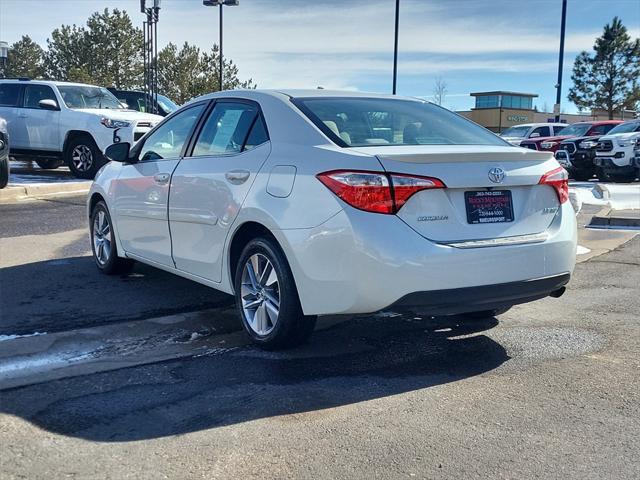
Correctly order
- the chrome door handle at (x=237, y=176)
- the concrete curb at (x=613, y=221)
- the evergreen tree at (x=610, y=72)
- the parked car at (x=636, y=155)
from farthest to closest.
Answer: the evergreen tree at (x=610, y=72) < the parked car at (x=636, y=155) < the concrete curb at (x=613, y=221) < the chrome door handle at (x=237, y=176)

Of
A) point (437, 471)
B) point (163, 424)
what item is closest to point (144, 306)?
point (163, 424)

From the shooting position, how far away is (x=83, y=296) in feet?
19.8

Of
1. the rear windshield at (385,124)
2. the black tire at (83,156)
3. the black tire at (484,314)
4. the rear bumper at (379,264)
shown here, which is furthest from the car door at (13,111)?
the rear bumper at (379,264)

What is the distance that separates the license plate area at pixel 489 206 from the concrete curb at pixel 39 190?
382 inches

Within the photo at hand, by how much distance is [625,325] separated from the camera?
5320mm

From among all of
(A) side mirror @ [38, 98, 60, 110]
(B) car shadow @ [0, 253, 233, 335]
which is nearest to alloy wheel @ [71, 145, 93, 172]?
(A) side mirror @ [38, 98, 60, 110]

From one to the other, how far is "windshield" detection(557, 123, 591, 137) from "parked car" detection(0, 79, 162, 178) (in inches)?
517

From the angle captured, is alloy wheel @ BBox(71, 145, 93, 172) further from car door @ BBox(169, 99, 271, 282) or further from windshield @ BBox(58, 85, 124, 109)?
car door @ BBox(169, 99, 271, 282)

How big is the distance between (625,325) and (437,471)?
2.86 metres

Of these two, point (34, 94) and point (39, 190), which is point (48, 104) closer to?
point (34, 94)

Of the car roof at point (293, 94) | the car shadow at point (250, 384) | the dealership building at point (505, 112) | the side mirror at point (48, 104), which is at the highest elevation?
the dealership building at point (505, 112)

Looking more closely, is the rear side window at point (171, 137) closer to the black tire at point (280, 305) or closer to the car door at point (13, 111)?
the black tire at point (280, 305)

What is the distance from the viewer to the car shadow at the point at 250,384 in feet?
11.8

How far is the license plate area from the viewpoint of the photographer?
13.6 ft
